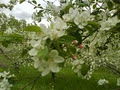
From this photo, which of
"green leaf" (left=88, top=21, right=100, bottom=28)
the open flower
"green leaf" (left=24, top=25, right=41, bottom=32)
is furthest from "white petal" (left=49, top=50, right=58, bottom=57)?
"green leaf" (left=88, top=21, right=100, bottom=28)

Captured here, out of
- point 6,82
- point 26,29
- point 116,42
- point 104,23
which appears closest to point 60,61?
point 26,29

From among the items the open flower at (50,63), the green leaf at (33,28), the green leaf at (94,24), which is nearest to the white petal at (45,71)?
A: the open flower at (50,63)

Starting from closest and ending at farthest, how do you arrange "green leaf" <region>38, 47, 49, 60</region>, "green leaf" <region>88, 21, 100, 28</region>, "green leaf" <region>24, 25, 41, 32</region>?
"green leaf" <region>38, 47, 49, 60</region> → "green leaf" <region>24, 25, 41, 32</region> → "green leaf" <region>88, 21, 100, 28</region>

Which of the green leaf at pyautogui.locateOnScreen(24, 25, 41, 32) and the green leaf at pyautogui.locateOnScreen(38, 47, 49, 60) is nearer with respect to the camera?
the green leaf at pyautogui.locateOnScreen(38, 47, 49, 60)

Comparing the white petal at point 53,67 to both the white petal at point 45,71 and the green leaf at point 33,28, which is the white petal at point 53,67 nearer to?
the white petal at point 45,71

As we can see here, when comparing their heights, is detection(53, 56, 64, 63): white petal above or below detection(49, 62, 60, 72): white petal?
above

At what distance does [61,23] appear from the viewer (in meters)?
1.05

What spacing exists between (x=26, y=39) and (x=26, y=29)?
402 millimetres

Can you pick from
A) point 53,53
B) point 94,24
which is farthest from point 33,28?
point 94,24

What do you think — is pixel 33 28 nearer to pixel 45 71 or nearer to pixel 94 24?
pixel 45 71

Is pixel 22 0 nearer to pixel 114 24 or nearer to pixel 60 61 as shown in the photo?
pixel 114 24

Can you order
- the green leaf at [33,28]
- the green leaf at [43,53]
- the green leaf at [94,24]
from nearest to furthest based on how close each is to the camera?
the green leaf at [43,53] → the green leaf at [33,28] → the green leaf at [94,24]

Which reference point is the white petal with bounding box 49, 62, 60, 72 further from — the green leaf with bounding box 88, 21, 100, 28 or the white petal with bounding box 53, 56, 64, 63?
the green leaf with bounding box 88, 21, 100, 28

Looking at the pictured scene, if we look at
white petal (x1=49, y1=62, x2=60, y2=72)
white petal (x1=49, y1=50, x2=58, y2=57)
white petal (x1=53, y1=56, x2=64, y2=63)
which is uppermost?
white petal (x1=49, y1=50, x2=58, y2=57)
